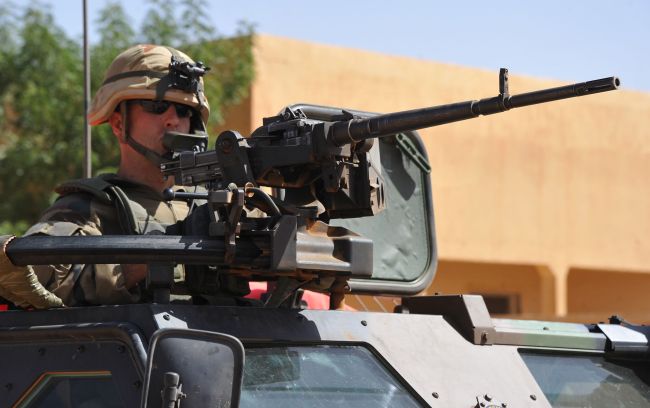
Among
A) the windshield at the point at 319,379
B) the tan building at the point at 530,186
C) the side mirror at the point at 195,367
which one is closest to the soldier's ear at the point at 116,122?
the windshield at the point at 319,379

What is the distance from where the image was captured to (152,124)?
4.61 metres

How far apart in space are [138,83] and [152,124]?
153 mm

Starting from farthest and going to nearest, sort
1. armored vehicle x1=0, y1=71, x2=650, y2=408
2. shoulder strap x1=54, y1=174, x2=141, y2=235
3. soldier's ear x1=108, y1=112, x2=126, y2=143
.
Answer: soldier's ear x1=108, y1=112, x2=126, y2=143 < shoulder strap x1=54, y1=174, x2=141, y2=235 < armored vehicle x1=0, y1=71, x2=650, y2=408

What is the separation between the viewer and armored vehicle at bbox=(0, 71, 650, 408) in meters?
3.20

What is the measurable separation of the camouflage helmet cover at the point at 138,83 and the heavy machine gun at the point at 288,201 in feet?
2.18

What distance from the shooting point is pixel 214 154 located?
148 inches

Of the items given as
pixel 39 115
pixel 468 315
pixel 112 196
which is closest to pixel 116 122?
pixel 112 196

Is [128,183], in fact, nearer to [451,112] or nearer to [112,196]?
[112,196]

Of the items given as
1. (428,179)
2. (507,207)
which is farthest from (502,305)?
(428,179)

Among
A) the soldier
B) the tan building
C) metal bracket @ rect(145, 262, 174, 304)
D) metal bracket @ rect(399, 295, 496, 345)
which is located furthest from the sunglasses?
the tan building

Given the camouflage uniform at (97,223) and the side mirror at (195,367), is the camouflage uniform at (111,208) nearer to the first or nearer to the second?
the camouflage uniform at (97,223)

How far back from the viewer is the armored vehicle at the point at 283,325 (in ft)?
10.5

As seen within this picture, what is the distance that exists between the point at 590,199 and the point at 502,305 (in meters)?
2.23

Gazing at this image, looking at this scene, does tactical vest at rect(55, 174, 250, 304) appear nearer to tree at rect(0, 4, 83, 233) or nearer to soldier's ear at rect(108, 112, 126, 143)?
soldier's ear at rect(108, 112, 126, 143)
